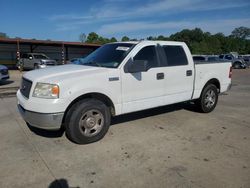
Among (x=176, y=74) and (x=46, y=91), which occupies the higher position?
(x=176, y=74)

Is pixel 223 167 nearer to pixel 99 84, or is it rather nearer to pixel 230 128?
pixel 230 128

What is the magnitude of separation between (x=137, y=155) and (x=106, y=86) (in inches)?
53.9

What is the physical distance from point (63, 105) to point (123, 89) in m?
1.24

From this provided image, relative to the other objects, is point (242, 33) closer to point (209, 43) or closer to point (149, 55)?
point (209, 43)

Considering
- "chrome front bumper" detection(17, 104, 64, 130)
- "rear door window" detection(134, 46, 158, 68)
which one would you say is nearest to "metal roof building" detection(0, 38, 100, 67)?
"rear door window" detection(134, 46, 158, 68)

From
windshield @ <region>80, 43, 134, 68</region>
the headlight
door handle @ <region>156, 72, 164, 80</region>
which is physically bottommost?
the headlight

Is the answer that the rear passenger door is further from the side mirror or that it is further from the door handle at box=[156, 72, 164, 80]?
the side mirror

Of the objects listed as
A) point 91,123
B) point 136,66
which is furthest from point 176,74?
point 91,123

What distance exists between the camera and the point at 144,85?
512 cm

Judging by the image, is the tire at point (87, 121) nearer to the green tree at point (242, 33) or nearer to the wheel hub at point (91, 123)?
the wheel hub at point (91, 123)

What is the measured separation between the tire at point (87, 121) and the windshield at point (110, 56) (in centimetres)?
89

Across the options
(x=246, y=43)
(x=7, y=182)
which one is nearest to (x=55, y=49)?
(x=7, y=182)

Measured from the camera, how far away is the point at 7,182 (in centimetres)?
329

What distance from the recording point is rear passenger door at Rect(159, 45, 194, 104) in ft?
18.3
